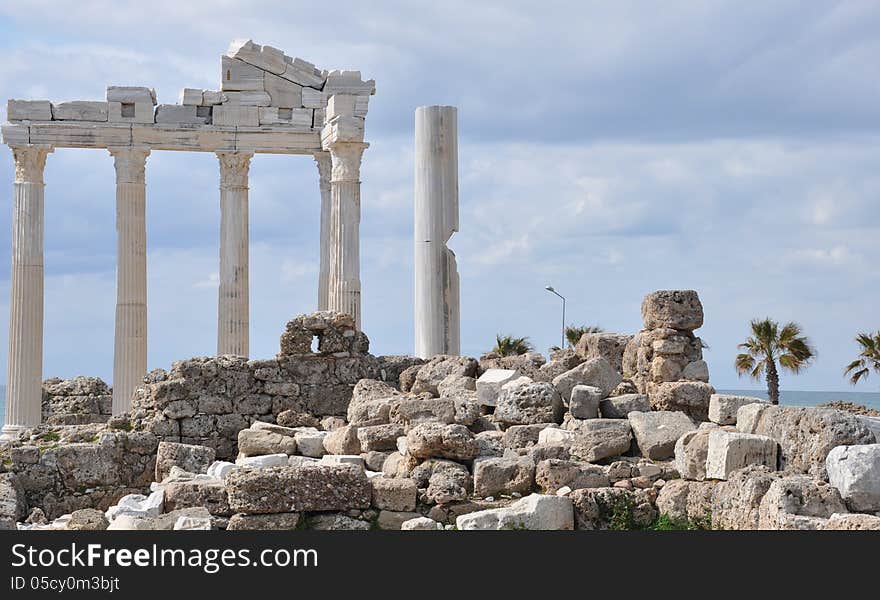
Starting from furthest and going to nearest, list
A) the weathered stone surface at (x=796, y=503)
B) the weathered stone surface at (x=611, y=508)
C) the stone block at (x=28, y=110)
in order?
1. the stone block at (x=28, y=110)
2. the weathered stone surface at (x=611, y=508)
3. the weathered stone surface at (x=796, y=503)

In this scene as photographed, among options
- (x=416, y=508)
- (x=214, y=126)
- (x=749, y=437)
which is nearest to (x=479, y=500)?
(x=416, y=508)

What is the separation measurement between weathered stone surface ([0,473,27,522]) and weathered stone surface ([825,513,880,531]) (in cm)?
1003

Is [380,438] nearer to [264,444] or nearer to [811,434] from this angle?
[264,444]

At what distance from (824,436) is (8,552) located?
316 inches

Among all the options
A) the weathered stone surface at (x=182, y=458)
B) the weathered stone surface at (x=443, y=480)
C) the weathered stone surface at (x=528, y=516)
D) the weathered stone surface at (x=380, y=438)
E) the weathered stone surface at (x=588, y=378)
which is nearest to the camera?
the weathered stone surface at (x=528, y=516)

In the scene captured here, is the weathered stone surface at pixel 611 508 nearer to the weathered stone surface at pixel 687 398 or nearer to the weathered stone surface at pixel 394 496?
the weathered stone surface at pixel 394 496

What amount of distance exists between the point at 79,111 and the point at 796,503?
22674 millimetres

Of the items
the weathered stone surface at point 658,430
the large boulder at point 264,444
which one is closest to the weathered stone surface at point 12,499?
the large boulder at point 264,444

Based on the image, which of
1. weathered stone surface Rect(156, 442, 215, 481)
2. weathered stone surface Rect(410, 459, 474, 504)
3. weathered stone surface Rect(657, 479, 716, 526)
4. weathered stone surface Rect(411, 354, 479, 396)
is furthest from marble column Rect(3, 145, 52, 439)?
weathered stone surface Rect(657, 479, 716, 526)

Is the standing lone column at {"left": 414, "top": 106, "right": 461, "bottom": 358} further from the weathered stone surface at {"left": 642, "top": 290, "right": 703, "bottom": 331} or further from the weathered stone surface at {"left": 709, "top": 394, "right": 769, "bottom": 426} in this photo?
the weathered stone surface at {"left": 709, "top": 394, "right": 769, "bottom": 426}

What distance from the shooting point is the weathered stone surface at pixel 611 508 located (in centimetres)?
1512

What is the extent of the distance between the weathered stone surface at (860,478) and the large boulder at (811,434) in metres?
0.39

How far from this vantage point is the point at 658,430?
56.5 feet

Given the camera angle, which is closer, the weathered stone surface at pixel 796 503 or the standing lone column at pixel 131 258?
the weathered stone surface at pixel 796 503
